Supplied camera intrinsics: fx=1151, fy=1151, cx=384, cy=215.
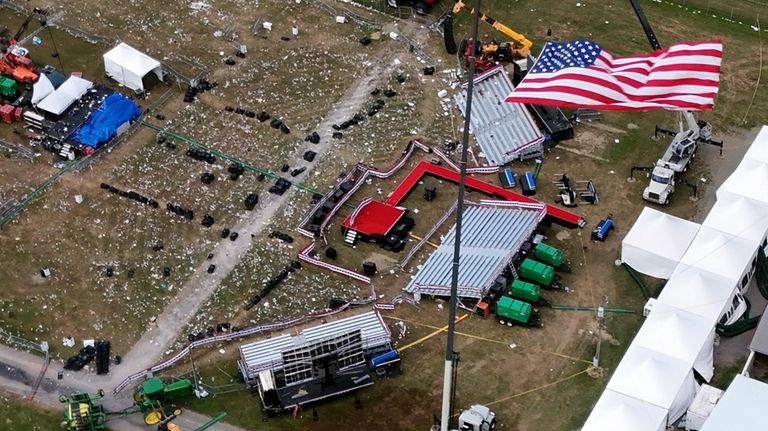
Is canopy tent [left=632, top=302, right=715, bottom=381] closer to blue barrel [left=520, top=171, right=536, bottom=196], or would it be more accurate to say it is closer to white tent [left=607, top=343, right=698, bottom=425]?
white tent [left=607, top=343, right=698, bottom=425]

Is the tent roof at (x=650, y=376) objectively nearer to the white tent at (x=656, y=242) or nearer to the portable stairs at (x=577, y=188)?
the white tent at (x=656, y=242)

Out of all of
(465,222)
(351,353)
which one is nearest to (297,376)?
(351,353)

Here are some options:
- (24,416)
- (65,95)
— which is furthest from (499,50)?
(24,416)

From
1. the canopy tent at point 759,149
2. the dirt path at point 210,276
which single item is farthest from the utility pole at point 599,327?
the dirt path at point 210,276

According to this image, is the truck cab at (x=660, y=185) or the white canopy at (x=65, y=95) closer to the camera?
the truck cab at (x=660, y=185)

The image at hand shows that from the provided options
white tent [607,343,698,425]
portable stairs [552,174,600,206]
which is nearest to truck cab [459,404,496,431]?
white tent [607,343,698,425]

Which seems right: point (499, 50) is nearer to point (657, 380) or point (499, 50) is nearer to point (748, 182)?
point (748, 182)
